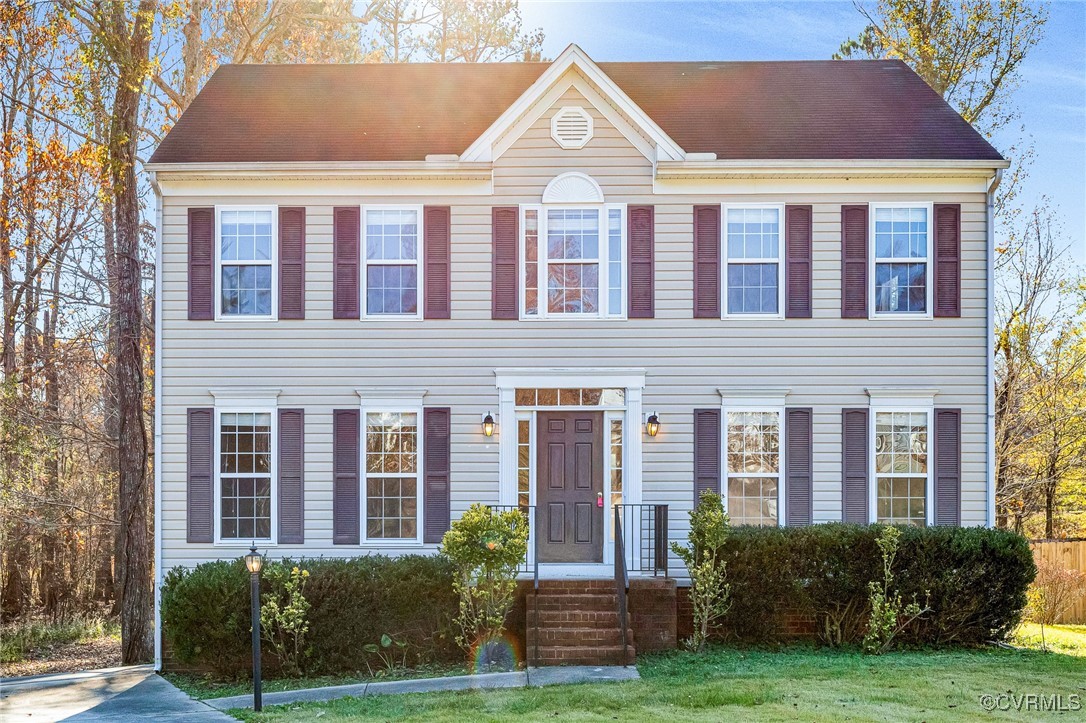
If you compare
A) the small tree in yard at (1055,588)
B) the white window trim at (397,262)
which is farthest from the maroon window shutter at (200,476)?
the small tree in yard at (1055,588)

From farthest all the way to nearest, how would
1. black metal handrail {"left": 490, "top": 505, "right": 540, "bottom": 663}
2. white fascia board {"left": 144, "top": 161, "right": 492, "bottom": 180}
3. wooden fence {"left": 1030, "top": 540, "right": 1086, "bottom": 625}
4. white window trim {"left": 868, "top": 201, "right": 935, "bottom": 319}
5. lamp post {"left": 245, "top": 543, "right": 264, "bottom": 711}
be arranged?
wooden fence {"left": 1030, "top": 540, "right": 1086, "bottom": 625} → white window trim {"left": 868, "top": 201, "right": 935, "bottom": 319} → white fascia board {"left": 144, "top": 161, "right": 492, "bottom": 180} → black metal handrail {"left": 490, "top": 505, "right": 540, "bottom": 663} → lamp post {"left": 245, "top": 543, "right": 264, "bottom": 711}

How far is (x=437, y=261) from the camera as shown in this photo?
1270 centimetres

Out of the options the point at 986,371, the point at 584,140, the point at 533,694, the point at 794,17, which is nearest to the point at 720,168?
the point at 584,140

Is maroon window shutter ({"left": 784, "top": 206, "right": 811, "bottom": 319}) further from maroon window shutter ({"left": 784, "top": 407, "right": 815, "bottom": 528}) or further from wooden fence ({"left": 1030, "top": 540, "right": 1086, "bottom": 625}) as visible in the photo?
wooden fence ({"left": 1030, "top": 540, "right": 1086, "bottom": 625})

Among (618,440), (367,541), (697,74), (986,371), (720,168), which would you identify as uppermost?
(697,74)

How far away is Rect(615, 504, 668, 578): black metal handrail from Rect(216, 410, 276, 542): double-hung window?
4608 mm

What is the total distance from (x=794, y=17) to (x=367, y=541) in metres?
11.6

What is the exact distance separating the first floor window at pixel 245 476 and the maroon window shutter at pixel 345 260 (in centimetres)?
177

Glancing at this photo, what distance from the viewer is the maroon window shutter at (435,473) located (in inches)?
490

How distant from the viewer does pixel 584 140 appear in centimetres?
1266

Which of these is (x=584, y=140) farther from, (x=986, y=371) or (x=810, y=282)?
(x=986, y=371)

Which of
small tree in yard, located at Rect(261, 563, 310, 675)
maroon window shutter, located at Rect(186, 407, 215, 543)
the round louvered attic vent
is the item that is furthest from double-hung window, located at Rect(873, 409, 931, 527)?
maroon window shutter, located at Rect(186, 407, 215, 543)

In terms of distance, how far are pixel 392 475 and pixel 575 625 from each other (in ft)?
10.4

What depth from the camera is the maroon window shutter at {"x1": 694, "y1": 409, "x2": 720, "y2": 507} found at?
41.1 feet
